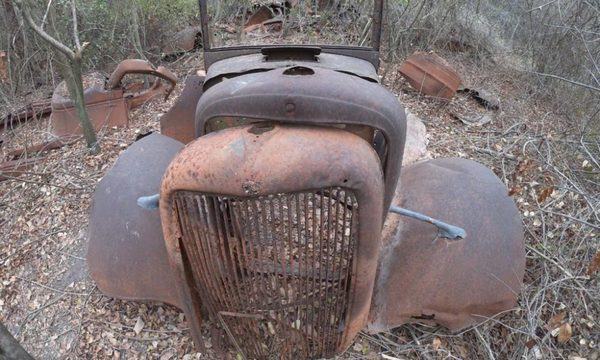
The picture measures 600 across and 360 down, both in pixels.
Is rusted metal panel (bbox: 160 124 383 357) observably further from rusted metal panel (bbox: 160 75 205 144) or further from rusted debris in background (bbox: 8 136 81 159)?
rusted debris in background (bbox: 8 136 81 159)

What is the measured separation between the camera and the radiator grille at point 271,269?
3.90ft

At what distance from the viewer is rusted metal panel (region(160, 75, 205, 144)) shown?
208 centimetres

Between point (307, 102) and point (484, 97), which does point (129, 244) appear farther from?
point (484, 97)

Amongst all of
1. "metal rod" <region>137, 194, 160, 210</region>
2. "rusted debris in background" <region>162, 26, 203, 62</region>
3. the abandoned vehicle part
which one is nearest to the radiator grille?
"metal rod" <region>137, 194, 160, 210</region>

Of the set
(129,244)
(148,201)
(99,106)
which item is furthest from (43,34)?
(148,201)

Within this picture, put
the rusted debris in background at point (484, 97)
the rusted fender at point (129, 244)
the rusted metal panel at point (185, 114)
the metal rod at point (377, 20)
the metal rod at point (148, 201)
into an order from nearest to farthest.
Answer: the metal rod at point (148, 201) < the rusted fender at point (129, 244) < the metal rod at point (377, 20) < the rusted metal panel at point (185, 114) < the rusted debris in background at point (484, 97)

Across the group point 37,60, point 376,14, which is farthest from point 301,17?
point 376,14

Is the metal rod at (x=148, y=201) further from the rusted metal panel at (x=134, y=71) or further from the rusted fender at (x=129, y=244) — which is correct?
the rusted metal panel at (x=134, y=71)

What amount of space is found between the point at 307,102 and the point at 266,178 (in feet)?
0.80

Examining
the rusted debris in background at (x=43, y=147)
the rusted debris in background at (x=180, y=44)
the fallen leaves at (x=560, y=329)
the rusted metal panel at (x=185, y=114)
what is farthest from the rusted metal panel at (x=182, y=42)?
the fallen leaves at (x=560, y=329)

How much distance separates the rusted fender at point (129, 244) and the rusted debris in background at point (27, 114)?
226 centimetres

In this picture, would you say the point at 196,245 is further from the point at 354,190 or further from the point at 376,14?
the point at 376,14

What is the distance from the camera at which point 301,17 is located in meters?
4.67

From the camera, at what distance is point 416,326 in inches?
73.5
